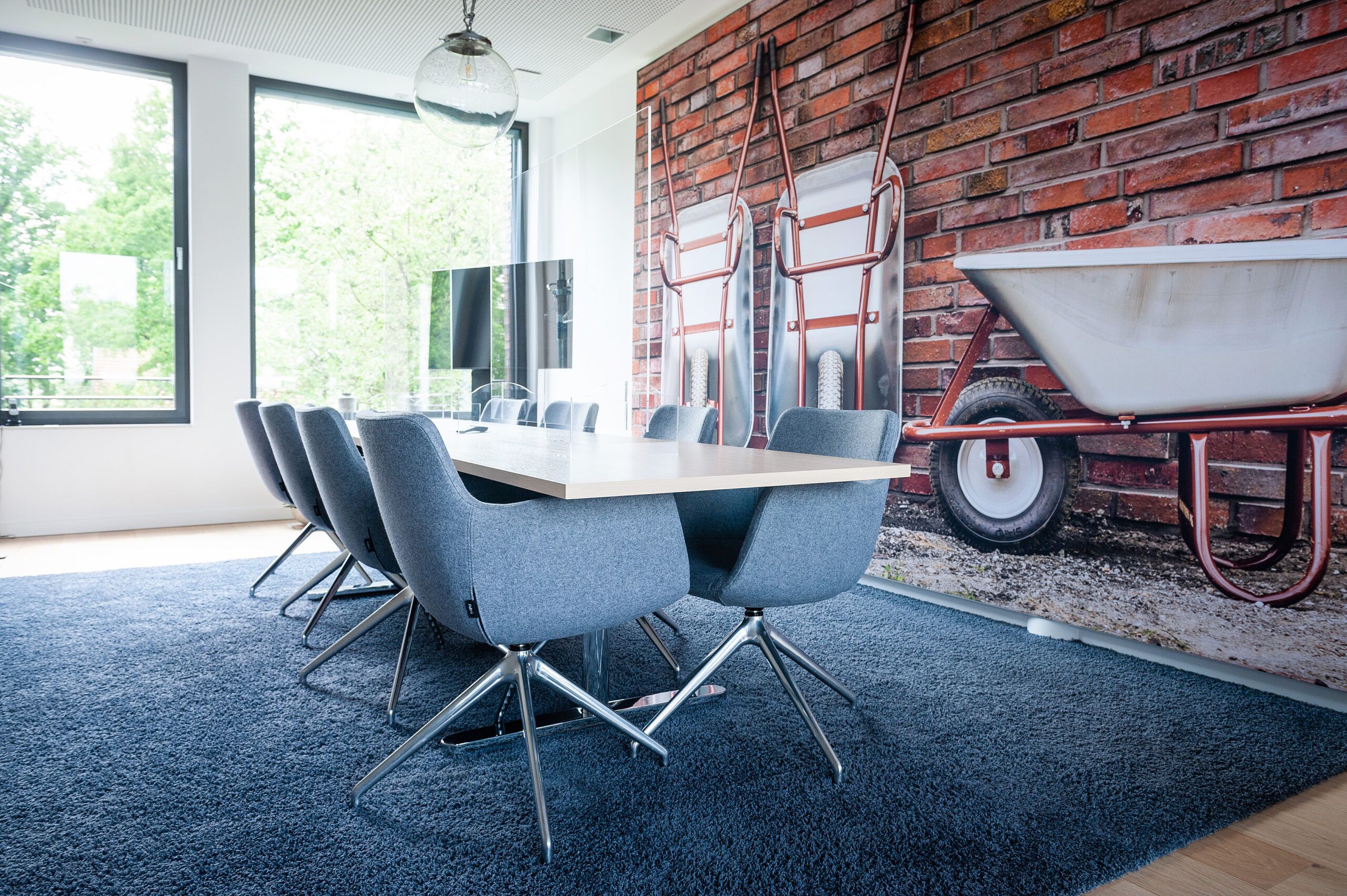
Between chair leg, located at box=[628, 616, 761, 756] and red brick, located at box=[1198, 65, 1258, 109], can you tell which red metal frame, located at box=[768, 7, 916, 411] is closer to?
red brick, located at box=[1198, 65, 1258, 109]

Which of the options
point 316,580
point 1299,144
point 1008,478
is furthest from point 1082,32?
point 316,580

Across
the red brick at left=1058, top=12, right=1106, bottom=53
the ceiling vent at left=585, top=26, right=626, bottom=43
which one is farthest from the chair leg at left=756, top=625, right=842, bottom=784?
the ceiling vent at left=585, top=26, right=626, bottom=43

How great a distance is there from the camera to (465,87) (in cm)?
276

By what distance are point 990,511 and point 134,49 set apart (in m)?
5.41

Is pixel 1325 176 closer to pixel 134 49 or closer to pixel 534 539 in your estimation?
pixel 534 539

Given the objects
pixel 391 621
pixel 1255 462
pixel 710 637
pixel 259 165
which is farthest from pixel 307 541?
pixel 1255 462

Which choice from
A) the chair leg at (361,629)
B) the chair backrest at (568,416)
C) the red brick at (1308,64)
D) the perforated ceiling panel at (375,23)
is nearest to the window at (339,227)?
the perforated ceiling panel at (375,23)

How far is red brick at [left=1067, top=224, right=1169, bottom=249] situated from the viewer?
2.56 meters

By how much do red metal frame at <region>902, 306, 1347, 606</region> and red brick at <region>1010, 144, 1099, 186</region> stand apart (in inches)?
18.1

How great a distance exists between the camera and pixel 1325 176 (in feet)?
7.19

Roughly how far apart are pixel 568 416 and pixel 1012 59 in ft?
6.62

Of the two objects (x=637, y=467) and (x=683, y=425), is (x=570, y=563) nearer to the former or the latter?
(x=637, y=467)

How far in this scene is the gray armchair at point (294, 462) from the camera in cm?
254

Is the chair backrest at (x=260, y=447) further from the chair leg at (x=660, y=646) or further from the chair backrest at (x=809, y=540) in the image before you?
the chair backrest at (x=809, y=540)
